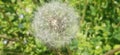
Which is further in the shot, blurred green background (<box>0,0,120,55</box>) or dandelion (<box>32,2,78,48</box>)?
blurred green background (<box>0,0,120,55</box>)

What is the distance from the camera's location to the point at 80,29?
2.33 m

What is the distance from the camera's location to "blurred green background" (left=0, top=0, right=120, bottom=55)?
2.26 metres

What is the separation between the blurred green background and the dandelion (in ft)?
0.45

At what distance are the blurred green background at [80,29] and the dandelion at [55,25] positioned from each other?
0.45 ft

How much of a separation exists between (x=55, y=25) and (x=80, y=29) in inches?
13.0

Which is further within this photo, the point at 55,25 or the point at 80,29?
the point at 80,29

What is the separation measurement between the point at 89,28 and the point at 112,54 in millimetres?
286

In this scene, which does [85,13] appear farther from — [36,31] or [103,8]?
[36,31]

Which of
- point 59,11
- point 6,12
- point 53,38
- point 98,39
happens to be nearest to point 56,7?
point 59,11

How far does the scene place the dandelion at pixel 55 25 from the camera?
206cm

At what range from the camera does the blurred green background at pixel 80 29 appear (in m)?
2.26

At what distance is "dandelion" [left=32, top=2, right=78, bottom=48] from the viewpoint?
206cm

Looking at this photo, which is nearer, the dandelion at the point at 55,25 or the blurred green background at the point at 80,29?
the dandelion at the point at 55,25

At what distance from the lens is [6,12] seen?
2.57m
